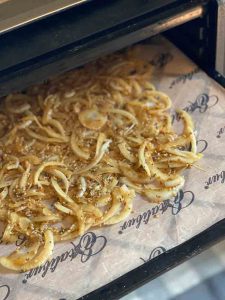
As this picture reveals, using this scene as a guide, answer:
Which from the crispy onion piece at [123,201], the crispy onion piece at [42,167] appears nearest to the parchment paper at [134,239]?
the crispy onion piece at [123,201]

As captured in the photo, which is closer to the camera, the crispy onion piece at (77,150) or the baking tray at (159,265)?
the baking tray at (159,265)

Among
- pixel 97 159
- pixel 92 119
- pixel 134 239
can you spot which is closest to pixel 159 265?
pixel 134 239

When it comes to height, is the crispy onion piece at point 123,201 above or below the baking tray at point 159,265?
above

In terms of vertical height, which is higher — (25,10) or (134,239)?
(25,10)

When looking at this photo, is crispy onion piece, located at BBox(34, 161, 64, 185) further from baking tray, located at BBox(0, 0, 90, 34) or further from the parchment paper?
baking tray, located at BBox(0, 0, 90, 34)

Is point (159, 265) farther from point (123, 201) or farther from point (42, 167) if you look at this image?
point (42, 167)

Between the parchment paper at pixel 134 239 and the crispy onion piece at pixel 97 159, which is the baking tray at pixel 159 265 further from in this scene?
the crispy onion piece at pixel 97 159

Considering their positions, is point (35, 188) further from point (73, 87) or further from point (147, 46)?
point (147, 46)

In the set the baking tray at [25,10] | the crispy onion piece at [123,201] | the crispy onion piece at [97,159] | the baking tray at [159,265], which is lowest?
the baking tray at [159,265]
